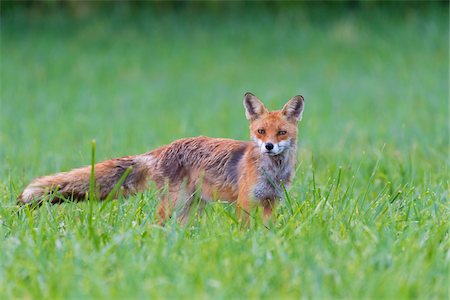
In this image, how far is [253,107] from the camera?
649cm

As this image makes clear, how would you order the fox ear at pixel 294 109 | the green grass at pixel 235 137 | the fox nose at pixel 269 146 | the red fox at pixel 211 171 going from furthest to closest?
the fox ear at pixel 294 109
the red fox at pixel 211 171
the fox nose at pixel 269 146
the green grass at pixel 235 137

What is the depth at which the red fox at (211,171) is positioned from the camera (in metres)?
6.17

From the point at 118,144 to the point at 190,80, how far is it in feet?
30.4

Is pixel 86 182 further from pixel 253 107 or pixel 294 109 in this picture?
pixel 294 109

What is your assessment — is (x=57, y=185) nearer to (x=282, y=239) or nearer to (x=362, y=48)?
(x=282, y=239)

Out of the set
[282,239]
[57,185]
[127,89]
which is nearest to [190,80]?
[127,89]

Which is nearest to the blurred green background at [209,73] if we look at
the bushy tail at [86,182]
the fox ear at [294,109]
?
the bushy tail at [86,182]

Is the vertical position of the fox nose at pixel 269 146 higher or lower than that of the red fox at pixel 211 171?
higher

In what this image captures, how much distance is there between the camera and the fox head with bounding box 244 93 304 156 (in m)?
6.15

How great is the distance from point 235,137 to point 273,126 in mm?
6101

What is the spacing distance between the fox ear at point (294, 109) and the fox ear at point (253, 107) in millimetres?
178

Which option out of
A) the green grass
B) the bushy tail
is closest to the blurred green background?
the green grass

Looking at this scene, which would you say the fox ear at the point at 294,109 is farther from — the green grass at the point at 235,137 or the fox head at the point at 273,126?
the green grass at the point at 235,137

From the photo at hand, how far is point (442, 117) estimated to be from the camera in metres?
13.4
